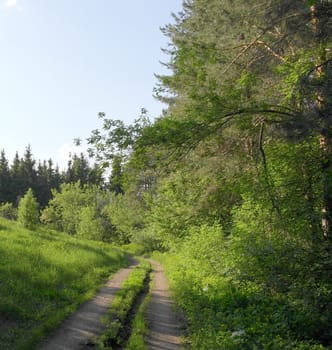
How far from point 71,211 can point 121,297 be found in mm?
51457

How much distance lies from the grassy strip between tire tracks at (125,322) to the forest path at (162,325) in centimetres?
25

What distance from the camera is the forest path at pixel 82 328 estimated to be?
27.2 ft

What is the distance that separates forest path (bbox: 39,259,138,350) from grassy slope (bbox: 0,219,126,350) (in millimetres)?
264

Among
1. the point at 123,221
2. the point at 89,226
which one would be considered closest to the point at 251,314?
the point at 89,226

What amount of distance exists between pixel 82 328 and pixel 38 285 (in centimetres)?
410

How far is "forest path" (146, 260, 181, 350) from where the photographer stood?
28.6ft

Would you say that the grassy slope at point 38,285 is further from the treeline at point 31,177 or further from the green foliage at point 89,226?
the treeline at point 31,177

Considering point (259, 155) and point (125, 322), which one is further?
point (259, 155)

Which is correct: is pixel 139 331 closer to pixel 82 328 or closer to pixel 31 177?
pixel 82 328

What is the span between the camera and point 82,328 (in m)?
9.66

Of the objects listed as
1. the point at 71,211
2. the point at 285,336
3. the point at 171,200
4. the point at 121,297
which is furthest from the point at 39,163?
the point at 285,336

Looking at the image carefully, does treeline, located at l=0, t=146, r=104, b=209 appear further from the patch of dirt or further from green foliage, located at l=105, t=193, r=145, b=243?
the patch of dirt

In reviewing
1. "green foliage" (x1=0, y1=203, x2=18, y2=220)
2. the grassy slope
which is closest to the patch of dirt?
the grassy slope

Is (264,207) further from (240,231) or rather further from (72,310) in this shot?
(72,310)
